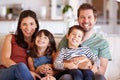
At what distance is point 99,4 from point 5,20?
207 centimetres

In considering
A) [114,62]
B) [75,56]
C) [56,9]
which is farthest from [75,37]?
[56,9]

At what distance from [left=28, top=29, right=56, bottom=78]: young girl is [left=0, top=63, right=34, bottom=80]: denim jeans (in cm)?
24

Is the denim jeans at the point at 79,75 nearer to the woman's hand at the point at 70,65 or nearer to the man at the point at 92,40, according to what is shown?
the woman's hand at the point at 70,65

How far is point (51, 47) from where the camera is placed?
2166 millimetres

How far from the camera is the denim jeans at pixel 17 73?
1.80 meters

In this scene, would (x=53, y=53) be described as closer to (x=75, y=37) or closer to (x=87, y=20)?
(x=75, y=37)

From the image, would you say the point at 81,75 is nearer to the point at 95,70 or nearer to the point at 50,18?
the point at 95,70

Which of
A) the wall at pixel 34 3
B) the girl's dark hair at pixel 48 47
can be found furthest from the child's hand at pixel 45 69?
the wall at pixel 34 3

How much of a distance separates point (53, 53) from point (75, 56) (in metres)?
0.25

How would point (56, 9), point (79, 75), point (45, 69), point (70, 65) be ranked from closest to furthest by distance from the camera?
point (79, 75) < point (70, 65) < point (45, 69) < point (56, 9)

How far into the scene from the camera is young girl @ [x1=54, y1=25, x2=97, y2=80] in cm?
191

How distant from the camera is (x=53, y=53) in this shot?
2.16 meters

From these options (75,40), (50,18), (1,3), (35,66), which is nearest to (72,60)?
(75,40)

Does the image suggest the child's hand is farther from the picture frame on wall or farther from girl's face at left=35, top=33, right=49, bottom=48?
the picture frame on wall
